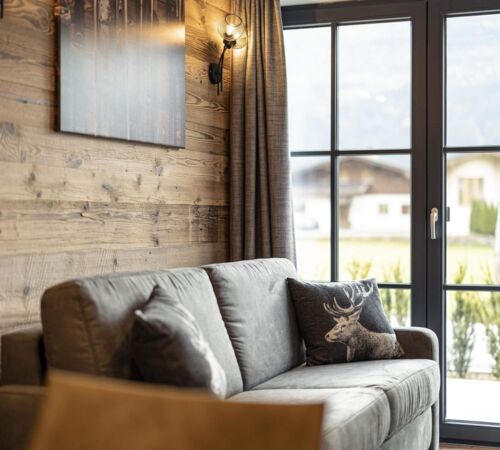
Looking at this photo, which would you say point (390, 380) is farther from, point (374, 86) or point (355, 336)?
point (374, 86)

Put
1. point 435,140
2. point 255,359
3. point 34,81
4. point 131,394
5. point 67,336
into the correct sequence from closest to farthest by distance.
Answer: point 131,394, point 67,336, point 34,81, point 255,359, point 435,140

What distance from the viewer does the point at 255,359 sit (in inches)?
130

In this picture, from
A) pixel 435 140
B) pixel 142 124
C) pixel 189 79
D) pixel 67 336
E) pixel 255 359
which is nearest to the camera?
pixel 67 336

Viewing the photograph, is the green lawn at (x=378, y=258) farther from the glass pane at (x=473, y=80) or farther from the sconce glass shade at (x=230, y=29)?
the sconce glass shade at (x=230, y=29)

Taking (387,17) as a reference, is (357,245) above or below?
below

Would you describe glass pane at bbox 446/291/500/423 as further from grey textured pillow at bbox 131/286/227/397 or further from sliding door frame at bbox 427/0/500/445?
grey textured pillow at bbox 131/286/227/397

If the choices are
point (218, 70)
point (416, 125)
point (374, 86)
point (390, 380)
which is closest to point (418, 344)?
point (390, 380)

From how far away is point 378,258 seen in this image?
4.53m

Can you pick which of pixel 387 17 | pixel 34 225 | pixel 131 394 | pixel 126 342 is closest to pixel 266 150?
pixel 387 17

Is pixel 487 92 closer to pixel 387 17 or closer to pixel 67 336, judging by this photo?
pixel 387 17

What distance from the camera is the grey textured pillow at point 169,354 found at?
246 cm

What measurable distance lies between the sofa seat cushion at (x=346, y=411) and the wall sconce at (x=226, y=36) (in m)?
1.84

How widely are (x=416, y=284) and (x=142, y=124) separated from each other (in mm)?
A: 1674

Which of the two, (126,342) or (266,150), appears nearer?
(126,342)
